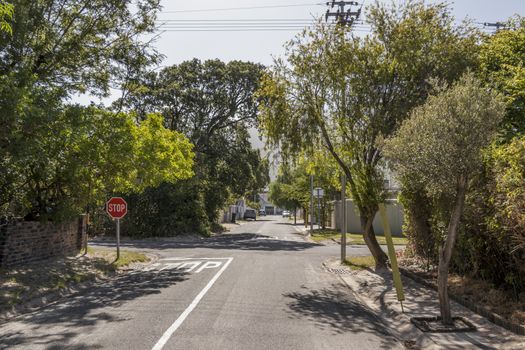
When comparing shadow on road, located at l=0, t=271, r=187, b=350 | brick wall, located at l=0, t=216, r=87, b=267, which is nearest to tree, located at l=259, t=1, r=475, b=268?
shadow on road, located at l=0, t=271, r=187, b=350

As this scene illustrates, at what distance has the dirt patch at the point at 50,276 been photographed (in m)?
9.39

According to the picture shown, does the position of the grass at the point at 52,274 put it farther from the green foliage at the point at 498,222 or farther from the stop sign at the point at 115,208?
the green foliage at the point at 498,222

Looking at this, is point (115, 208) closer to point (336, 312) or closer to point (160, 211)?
point (336, 312)

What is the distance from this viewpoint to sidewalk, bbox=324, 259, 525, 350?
647 centimetres

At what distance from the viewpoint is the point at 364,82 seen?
525 inches

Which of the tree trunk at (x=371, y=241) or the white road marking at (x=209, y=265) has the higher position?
the tree trunk at (x=371, y=241)

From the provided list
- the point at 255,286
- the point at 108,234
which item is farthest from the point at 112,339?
the point at 108,234

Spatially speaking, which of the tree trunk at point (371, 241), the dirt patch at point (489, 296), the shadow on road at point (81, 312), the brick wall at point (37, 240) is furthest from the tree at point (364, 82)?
the brick wall at point (37, 240)

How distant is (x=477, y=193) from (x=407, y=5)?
675cm

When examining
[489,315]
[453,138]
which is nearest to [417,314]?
[489,315]

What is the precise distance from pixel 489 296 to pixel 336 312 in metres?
2.86

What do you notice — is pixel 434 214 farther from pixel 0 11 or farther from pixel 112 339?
pixel 0 11

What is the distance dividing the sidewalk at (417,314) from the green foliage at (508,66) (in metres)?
4.56

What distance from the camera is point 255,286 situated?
11445mm
